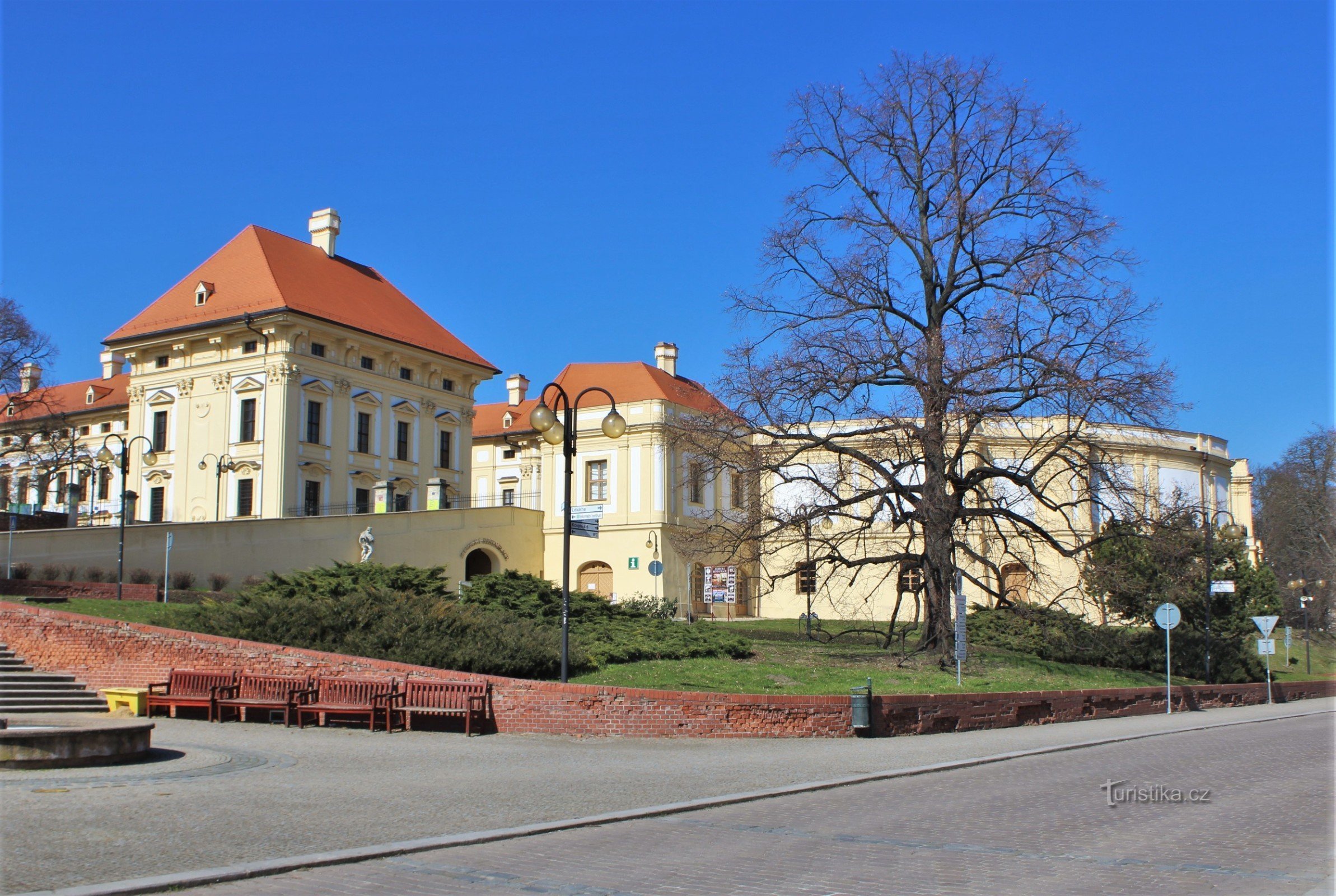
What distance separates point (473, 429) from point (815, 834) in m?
72.2

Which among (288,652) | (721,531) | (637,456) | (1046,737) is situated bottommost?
(1046,737)

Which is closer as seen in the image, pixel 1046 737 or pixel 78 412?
pixel 1046 737

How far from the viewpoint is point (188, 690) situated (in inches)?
774

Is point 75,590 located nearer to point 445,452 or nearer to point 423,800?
point 423,800

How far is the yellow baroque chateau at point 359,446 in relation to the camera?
169 ft

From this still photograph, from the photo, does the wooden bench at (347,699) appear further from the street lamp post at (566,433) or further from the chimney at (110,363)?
the chimney at (110,363)

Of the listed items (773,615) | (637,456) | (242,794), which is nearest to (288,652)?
(242,794)

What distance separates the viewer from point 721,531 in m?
28.5

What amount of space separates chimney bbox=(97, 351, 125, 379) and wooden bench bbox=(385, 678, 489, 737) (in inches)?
2783

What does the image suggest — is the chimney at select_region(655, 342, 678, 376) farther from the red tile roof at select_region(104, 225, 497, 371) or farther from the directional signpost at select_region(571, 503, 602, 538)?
the directional signpost at select_region(571, 503, 602, 538)

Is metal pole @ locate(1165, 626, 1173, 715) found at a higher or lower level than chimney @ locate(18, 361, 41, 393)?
lower

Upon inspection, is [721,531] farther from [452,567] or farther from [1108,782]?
[452,567]

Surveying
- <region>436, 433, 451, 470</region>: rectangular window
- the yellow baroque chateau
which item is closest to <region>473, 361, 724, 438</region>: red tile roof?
the yellow baroque chateau

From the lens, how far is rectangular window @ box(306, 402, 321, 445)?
175ft
